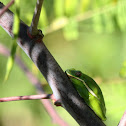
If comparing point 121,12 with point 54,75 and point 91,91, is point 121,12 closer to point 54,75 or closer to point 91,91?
point 91,91

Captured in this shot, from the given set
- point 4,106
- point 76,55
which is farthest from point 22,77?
point 76,55

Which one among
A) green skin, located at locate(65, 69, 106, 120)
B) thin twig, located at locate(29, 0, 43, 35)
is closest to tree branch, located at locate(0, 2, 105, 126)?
thin twig, located at locate(29, 0, 43, 35)

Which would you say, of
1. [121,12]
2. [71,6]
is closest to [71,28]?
[71,6]

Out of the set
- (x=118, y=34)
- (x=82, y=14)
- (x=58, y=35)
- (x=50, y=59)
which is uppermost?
(x=50, y=59)

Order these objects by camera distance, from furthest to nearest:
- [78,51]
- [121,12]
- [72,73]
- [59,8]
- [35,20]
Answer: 1. [78,51]
2. [59,8]
3. [121,12]
4. [72,73]
5. [35,20]

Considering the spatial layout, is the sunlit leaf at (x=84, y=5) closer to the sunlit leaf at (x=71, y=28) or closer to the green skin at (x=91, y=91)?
the sunlit leaf at (x=71, y=28)

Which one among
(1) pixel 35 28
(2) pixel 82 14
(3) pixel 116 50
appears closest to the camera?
(1) pixel 35 28

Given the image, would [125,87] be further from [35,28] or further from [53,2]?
[35,28]
